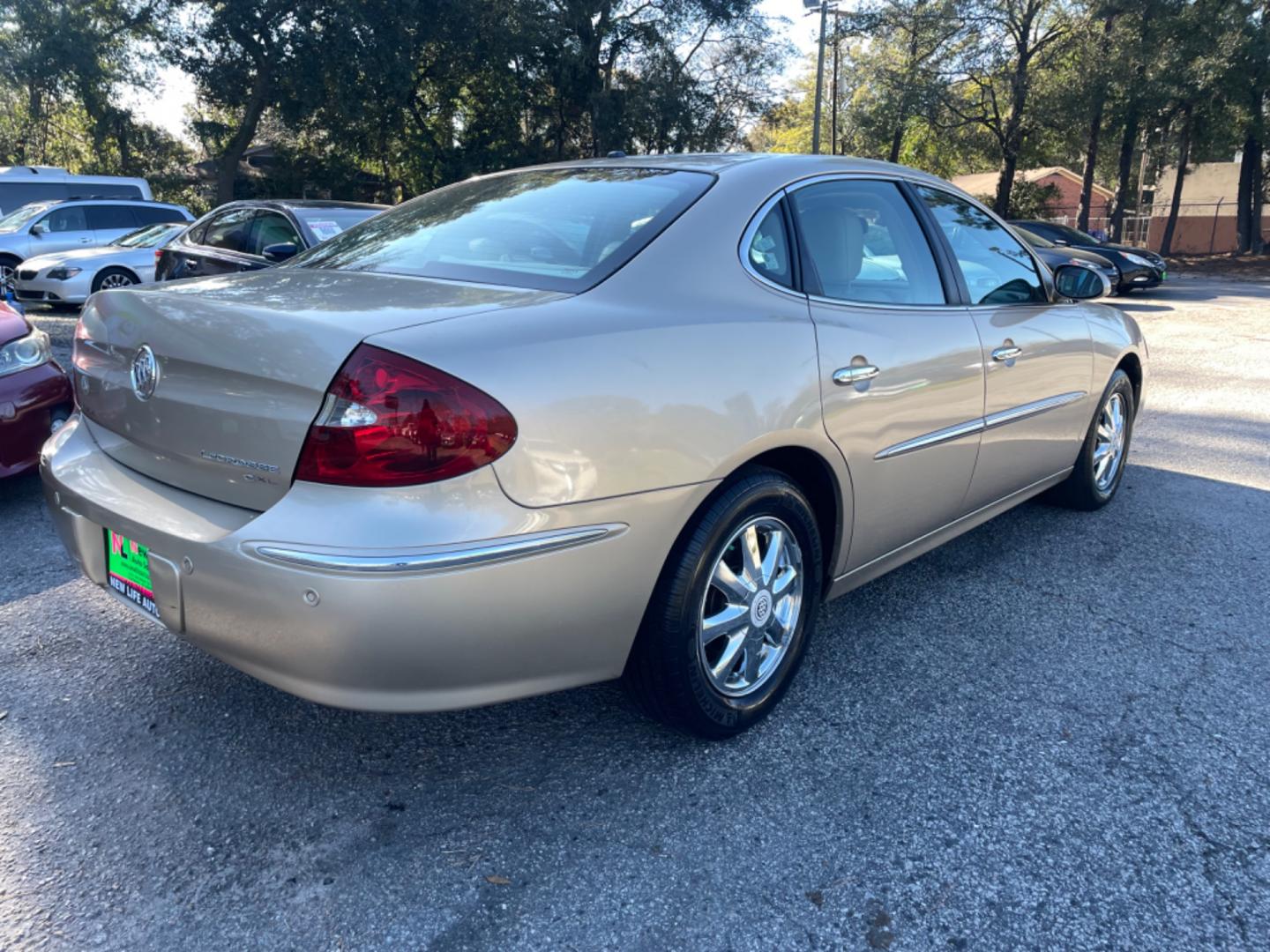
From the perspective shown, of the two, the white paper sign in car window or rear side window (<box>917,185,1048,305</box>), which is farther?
the white paper sign in car window

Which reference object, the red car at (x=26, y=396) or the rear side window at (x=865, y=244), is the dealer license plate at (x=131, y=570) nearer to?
the rear side window at (x=865, y=244)

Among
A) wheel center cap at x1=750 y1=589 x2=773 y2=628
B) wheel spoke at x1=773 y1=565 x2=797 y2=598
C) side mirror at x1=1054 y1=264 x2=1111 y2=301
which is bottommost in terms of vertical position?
wheel center cap at x1=750 y1=589 x2=773 y2=628

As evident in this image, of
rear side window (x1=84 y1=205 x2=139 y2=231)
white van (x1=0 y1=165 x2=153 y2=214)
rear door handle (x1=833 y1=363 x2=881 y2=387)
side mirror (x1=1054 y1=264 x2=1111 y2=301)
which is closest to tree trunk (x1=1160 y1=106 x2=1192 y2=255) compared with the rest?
rear side window (x1=84 y1=205 x2=139 y2=231)

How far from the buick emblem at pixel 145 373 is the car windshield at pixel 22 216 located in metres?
13.7

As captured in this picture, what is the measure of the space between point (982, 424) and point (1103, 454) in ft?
5.22

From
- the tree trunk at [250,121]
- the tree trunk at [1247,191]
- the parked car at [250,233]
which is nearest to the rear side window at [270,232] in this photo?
the parked car at [250,233]

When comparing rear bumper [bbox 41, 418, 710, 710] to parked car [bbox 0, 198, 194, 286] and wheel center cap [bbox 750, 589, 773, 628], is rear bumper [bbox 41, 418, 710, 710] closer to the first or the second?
wheel center cap [bbox 750, 589, 773, 628]

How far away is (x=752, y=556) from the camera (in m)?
2.56

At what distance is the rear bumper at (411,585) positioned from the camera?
1.90 meters

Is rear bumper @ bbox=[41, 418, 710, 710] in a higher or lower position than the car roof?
lower

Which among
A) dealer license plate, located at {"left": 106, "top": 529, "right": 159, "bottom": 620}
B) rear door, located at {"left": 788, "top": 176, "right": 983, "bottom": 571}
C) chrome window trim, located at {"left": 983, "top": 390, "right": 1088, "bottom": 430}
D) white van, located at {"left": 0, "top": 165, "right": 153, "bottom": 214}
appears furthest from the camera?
white van, located at {"left": 0, "top": 165, "right": 153, "bottom": 214}

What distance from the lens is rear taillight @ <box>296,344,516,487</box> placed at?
1919mm

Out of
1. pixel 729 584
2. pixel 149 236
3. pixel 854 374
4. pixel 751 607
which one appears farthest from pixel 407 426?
pixel 149 236

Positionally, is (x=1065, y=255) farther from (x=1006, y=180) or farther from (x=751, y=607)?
(x=1006, y=180)
